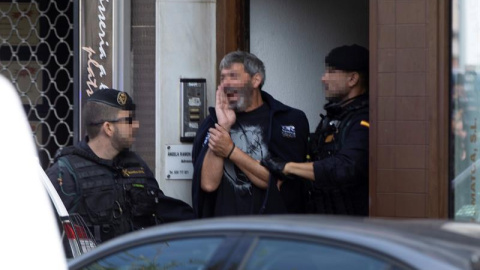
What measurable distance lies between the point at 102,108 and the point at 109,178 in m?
0.56

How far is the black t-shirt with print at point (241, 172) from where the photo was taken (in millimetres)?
7254

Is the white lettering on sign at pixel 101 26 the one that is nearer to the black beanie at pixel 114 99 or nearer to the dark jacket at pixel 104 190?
the black beanie at pixel 114 99

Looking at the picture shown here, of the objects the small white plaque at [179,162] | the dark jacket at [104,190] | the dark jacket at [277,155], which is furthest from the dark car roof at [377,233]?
the small white plaque at [179,162]

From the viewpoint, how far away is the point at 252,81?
7336mm

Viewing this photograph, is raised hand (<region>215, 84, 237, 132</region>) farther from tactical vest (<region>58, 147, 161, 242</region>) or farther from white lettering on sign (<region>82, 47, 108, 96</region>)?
white lettering on sign (<region>82, 47, 108, 96</region>)

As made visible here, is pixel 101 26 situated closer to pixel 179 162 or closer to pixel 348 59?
pixel 179 162

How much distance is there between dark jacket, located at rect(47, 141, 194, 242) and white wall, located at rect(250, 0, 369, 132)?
7.23 ft

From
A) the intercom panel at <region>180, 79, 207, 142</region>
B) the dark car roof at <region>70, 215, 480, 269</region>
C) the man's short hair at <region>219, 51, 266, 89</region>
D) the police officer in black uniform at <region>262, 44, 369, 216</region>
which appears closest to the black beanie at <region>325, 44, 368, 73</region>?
the police officer in black uniform at <region>262, 44, 369, 216</region>

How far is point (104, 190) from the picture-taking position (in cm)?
668

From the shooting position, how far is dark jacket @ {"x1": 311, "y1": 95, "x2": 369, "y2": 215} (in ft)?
22.8

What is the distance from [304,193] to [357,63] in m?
1.02

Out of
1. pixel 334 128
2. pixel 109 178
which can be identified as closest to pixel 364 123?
pixel 334 128

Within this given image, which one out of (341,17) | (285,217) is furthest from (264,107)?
(285,217)

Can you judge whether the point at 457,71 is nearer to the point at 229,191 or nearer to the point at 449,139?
the point at 449,139
